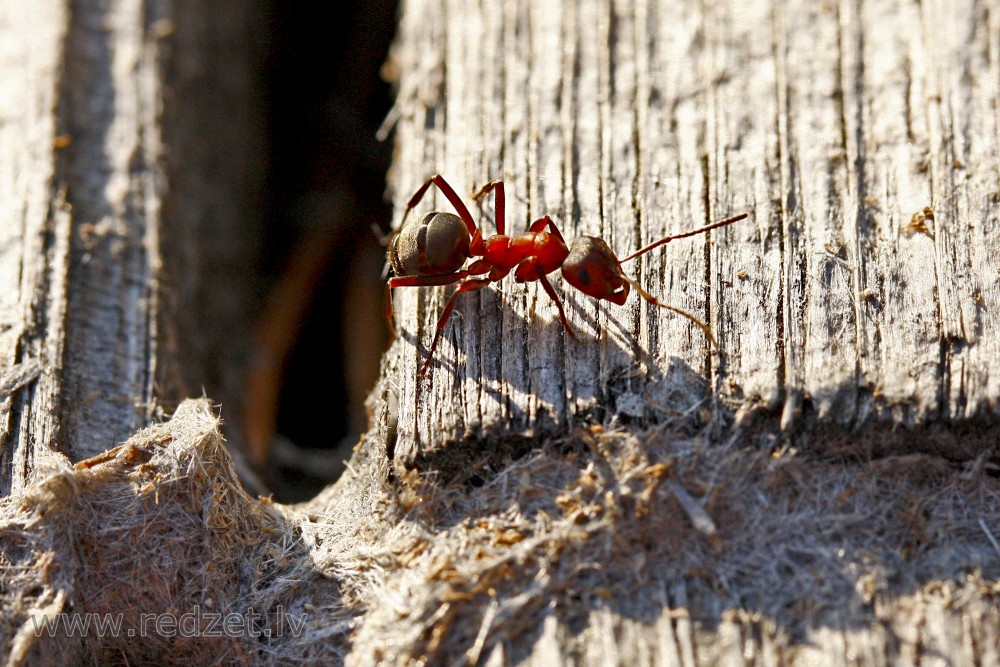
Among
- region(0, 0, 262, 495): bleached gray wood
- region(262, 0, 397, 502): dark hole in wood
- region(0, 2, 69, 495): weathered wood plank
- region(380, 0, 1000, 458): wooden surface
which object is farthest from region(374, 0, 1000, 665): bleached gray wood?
region(262, 0, 397, 502): dark hole in wood

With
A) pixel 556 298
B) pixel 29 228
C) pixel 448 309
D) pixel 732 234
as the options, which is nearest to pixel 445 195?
pixel 448 309

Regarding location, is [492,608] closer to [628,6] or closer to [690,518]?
[690,518]

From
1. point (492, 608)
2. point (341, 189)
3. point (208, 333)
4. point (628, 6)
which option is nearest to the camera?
point (492, 608)

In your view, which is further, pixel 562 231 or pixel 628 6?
pixel 628 6

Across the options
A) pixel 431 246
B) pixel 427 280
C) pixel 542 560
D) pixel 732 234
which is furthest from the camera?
pixel 431 246

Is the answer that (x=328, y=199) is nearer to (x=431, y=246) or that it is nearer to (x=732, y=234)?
(x=431, y=246)

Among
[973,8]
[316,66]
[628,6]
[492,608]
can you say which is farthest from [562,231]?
[316,66]

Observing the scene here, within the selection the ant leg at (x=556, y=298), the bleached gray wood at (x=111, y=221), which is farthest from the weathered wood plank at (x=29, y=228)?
the ant leg at (x=556, y=298)
